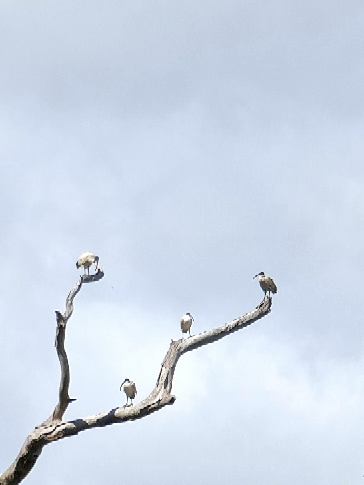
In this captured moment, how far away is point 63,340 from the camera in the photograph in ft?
59.9

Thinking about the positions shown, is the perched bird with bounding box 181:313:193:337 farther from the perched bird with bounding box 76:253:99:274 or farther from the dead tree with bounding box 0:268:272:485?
the dead tree with bounding box 0:268:272:485

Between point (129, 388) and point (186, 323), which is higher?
point (186, 323)

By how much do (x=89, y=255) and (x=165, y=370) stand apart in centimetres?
636

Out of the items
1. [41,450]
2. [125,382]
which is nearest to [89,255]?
[125,382]

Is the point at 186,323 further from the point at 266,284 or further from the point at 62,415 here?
the point at 62,415

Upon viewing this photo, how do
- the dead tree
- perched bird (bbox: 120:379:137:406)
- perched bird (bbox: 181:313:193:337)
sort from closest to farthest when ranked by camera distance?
1. the dead tree
2. perched bird (bbox: 120:379:137:406)
3. perched bird (bbox: 181:313:193:337)

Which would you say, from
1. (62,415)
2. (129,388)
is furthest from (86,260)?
(62,415)

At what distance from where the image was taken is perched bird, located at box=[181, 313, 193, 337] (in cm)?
2719

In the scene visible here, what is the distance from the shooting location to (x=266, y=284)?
2428 centimetres

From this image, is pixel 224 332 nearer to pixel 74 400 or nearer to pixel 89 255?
pixel 74 400

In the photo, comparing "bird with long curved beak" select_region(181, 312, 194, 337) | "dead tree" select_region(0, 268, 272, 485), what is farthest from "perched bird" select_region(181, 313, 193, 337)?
"dead tree" select_region(0, 268, 272, 485)

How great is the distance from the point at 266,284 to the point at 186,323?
374 centimetres

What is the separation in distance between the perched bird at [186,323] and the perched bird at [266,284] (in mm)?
3264

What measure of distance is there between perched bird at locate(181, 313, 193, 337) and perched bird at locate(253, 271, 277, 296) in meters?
3.26
